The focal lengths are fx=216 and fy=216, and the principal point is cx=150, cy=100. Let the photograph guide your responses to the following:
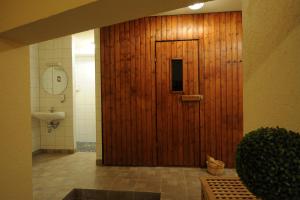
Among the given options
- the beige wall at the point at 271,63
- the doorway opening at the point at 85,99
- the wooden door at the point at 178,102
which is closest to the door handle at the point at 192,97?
the wooden door at the point at 178,102

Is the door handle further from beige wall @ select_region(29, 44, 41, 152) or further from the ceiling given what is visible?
beige wall @ select_region(29, 44, 41, 152)

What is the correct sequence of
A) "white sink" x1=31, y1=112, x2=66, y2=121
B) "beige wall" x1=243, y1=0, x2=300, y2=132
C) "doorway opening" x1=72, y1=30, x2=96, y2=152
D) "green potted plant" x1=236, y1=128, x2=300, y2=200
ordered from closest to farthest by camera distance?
1. "green potted plant" x1=236, y1=128, x2=300, y2=200
2. "beige wall" x1=243, y1=0, x2=300, y2=132
3. "white sink" x1=31, y1=112, x2=66, y2=121
4. "doorway opening" x1=72, y1=30, x2=96, y2=152

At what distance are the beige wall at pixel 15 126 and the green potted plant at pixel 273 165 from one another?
109 centimetres

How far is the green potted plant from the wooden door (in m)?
2.97

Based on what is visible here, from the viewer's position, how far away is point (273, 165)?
19.2 inches

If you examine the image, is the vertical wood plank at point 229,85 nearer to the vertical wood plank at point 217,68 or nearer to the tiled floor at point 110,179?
the vertical wood plank at point 217,68

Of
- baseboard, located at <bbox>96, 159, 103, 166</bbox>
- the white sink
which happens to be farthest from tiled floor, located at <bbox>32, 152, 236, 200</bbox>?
the white sink

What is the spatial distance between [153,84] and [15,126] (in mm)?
2572

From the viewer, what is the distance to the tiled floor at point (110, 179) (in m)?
2.59

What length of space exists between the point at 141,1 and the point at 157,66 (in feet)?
9.02

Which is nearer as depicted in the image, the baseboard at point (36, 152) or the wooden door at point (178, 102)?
the wooden door at point (178, 102)

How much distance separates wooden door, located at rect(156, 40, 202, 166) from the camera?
3482 mm

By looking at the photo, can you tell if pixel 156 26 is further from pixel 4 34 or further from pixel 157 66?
pixel 4 34

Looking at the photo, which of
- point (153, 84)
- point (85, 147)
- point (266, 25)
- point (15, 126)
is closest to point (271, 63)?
point (266, 25)
